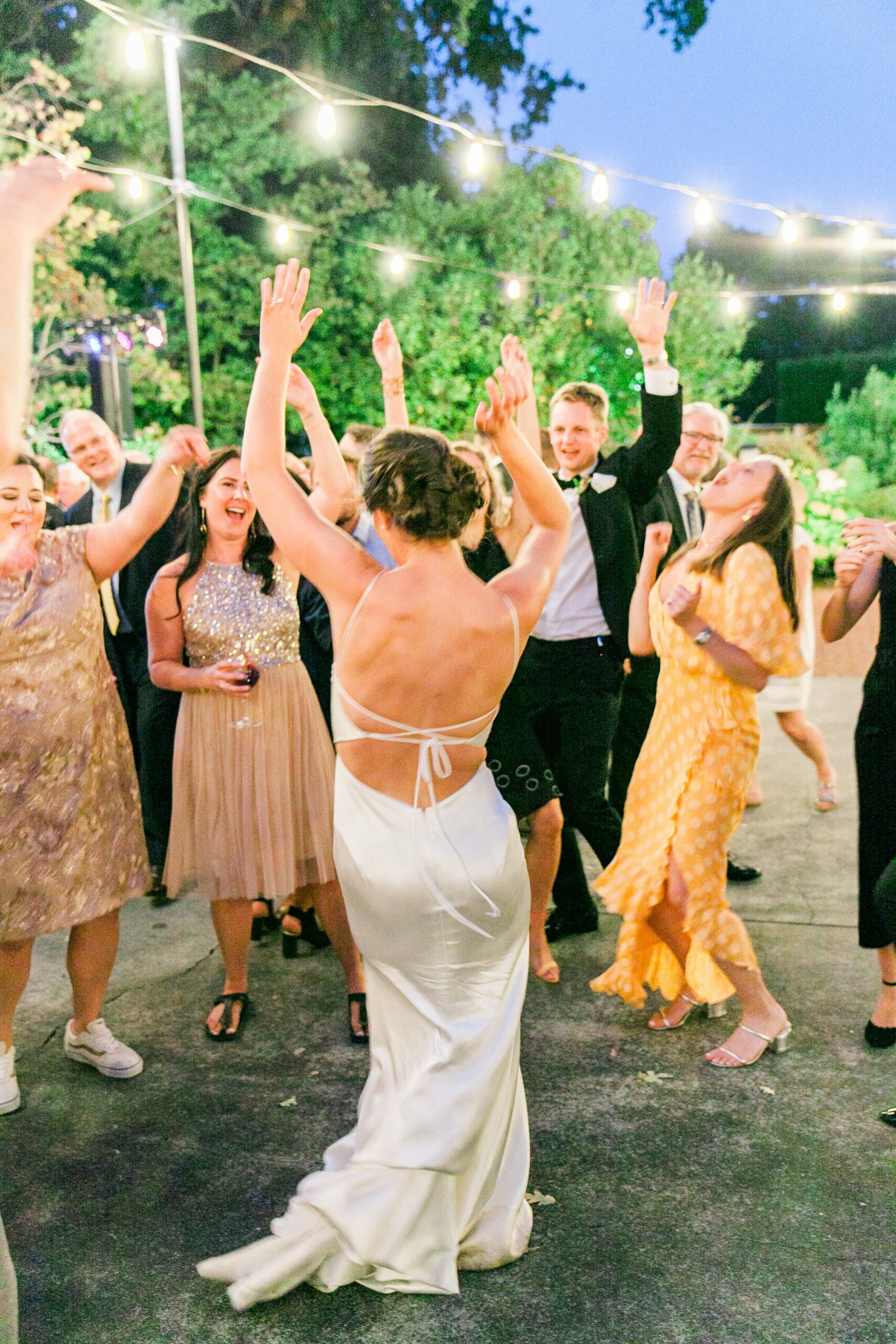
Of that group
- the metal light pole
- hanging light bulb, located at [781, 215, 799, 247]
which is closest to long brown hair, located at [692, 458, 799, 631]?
hanging light bulb, located at [781, 215, 799, 247]

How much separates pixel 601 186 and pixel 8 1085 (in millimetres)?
7914

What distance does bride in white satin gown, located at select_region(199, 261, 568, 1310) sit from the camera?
2270mm

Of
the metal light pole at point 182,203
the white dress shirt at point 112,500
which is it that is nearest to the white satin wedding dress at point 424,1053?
the white dress shirt at point 112,500

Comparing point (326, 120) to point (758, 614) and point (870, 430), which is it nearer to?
point (758, 614)

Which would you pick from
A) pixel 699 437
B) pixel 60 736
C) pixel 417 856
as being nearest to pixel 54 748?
pixel 60 736

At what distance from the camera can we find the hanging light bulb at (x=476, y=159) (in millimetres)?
8391

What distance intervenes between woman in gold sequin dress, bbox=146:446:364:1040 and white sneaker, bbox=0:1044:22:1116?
2.03ft

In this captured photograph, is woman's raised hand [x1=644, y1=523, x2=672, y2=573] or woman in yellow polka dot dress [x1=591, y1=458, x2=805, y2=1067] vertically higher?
woman's raised hand [x1=644, y1=523, x2=672, y2=573]

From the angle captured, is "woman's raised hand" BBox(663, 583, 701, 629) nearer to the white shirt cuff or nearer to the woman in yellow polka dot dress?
the woman in yellow polka dot dress

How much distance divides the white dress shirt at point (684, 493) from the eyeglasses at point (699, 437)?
6.6 inches

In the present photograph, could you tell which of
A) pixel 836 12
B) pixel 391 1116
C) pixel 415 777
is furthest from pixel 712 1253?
pixel 836 12

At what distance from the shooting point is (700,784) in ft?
10.8

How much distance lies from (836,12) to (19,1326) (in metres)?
138

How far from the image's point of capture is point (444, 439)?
2324 mm
